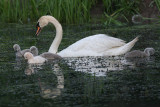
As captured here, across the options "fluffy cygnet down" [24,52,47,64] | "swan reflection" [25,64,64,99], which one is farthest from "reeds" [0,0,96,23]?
"swan reflection" [25,64,64,99]

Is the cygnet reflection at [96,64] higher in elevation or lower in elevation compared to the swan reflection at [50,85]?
higher

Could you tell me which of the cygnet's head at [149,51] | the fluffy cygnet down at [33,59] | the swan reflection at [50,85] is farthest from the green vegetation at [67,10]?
the swan reflection at [50,85]

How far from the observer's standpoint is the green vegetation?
13.8 meters

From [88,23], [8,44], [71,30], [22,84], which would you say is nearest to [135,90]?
[22,84]

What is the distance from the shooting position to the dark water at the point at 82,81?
5.73 meters

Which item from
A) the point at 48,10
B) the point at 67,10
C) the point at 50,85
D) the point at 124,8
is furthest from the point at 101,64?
the point at 124,8

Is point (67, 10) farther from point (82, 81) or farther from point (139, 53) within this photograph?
point (82, 81)

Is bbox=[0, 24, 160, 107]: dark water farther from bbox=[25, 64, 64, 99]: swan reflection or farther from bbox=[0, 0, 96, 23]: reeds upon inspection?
bbox=[0, 0, 96, 23]: reeds

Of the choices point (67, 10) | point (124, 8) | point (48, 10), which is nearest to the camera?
point (67, 10)

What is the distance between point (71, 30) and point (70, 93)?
6.89m

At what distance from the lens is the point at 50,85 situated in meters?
6.62

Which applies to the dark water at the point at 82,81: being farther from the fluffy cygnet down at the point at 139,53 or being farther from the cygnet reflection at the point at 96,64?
the fluffy cygnet down at the point at 139,53

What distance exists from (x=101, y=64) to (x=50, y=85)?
73.4 inches

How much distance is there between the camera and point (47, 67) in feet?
27.1
